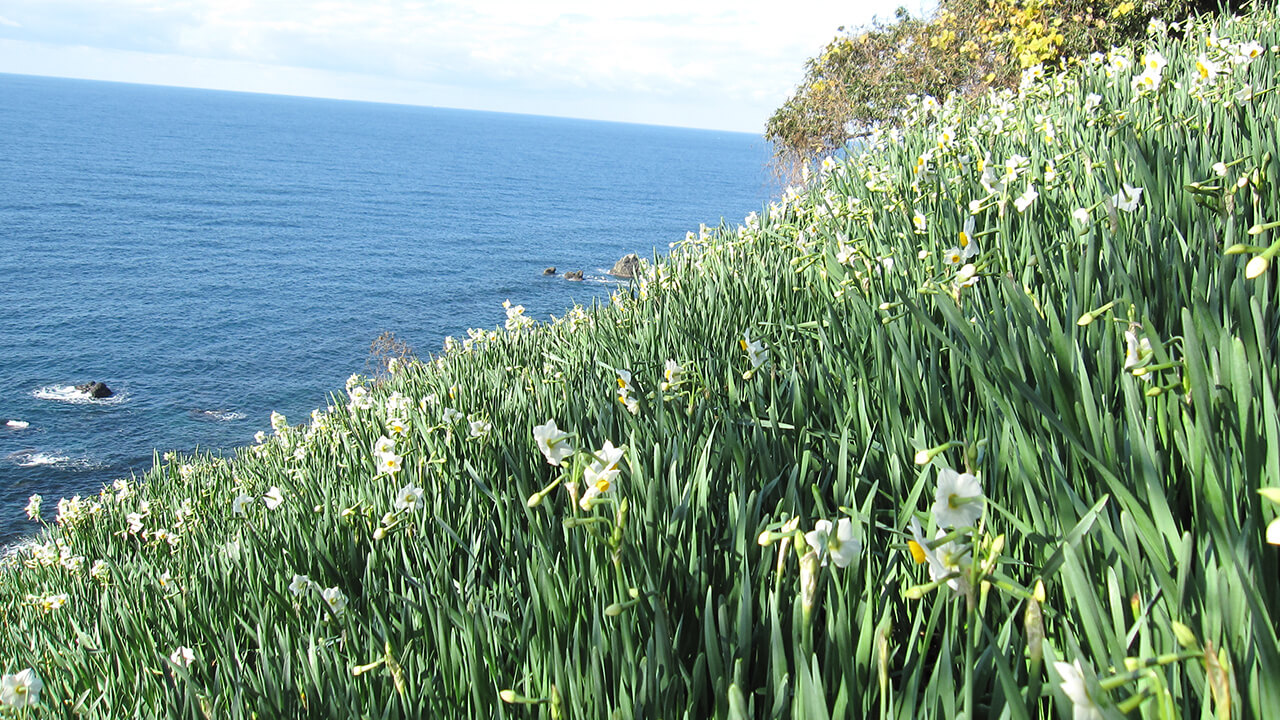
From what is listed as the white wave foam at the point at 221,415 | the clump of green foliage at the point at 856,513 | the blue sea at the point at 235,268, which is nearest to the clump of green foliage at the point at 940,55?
the blue sea at the point at 235,268

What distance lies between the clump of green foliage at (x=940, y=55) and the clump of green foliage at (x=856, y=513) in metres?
9.17

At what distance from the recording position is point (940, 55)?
1753cm

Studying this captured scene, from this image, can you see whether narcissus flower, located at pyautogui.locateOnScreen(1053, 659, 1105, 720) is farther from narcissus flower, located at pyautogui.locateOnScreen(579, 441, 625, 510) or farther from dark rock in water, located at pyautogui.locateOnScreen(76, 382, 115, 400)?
dark rock in water, located at pyautogui.locateOnScreen(76, 382, 115, 400)

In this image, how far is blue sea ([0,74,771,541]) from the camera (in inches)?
1089

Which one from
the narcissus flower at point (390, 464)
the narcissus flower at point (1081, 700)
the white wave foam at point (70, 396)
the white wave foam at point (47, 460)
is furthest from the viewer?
the white wave foam at point (70, 396)

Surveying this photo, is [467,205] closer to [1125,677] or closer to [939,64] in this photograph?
[939,64]

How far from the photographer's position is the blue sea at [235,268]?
1089 inches

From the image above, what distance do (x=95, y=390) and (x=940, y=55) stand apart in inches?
1115

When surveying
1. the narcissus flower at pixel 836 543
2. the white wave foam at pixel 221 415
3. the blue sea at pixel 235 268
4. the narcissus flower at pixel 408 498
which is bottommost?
the white wave foam at pixel 221 415

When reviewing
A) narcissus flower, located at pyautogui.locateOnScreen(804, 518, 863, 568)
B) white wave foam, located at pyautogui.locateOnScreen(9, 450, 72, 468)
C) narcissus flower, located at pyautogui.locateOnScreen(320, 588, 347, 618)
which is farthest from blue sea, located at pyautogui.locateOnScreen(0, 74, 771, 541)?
narcissus flower, located at pyautogui.locateOnScreen(804, 518, 863, 568)

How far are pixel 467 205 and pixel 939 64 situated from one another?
63635 millimetres

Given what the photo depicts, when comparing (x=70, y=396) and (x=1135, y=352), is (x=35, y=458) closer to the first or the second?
(x=70, y=396)

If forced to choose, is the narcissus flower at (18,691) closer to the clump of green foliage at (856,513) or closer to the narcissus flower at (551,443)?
the clump of green foliage at (856,513)

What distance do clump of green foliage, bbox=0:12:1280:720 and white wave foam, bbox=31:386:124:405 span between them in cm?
2920
